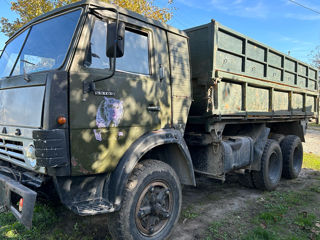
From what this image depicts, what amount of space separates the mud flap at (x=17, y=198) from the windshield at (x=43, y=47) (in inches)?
46.0

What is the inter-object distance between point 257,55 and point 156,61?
2.64 metres

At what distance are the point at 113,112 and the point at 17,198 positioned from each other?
1.28 m

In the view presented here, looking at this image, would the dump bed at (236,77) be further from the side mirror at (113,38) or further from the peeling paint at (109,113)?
the side mirror at (113,38)

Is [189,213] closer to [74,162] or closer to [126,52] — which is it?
[74,162]

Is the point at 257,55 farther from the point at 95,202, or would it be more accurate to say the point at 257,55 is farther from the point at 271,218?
the point at 95,202

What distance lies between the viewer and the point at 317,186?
19.3 ft

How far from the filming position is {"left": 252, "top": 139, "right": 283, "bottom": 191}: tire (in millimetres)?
5309

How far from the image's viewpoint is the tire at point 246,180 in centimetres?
555

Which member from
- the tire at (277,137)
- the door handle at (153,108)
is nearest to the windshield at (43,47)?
the door handle at (153,108)

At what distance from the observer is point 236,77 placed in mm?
4504

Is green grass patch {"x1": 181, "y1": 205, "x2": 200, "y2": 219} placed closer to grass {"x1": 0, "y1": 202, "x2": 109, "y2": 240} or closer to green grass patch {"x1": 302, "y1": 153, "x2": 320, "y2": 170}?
grass {"x1": 0, "y1": 202, "x2": 109, "y2": 240}

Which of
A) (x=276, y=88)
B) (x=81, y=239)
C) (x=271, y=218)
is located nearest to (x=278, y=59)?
(x=276, y=88)

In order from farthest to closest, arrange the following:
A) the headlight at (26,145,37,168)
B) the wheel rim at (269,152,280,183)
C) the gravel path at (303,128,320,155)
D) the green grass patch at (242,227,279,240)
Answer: the gravel path at (303,128,320,155), the wheel rim at (269,152,280,183), the green grass patch at (242,227,279,240), the headlight at (26,145,37,168)

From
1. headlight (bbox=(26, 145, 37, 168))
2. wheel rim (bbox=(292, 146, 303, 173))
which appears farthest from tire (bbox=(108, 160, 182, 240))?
wheel rim (bbox=(292, 146, 303, 173))
